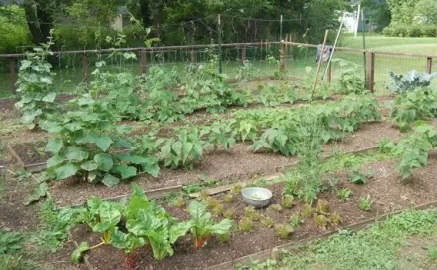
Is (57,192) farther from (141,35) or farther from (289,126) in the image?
(141,35)

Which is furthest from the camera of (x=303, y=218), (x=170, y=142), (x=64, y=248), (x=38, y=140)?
(x=38, y=140)

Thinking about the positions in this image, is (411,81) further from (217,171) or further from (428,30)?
(428,30)

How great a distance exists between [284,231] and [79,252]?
143 cm

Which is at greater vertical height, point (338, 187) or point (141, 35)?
point (141, 35)

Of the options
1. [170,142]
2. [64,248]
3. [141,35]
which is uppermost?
[141,35]

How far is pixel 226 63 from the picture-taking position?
1266 cm

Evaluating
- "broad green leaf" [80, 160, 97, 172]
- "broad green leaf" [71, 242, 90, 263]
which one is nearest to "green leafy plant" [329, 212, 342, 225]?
"broad green leaf" [71, 242, 90, 263]

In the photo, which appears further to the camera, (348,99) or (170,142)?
(348,99)

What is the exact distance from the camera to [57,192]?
4234 millimetres

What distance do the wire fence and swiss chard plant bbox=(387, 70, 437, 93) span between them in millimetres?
591

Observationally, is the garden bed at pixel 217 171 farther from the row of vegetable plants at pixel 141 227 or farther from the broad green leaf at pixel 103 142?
the row of vegetable plants at pixel 141 227

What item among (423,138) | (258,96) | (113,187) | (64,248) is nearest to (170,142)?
(113,187)

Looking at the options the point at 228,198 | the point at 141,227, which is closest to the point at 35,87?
the point at 228,198

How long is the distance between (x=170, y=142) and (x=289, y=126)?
136cm
